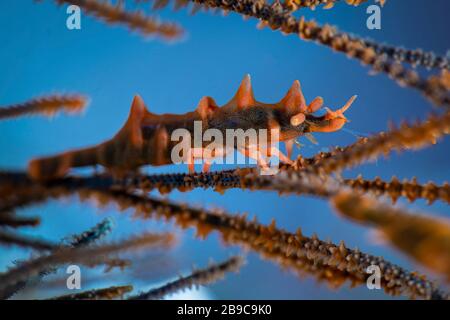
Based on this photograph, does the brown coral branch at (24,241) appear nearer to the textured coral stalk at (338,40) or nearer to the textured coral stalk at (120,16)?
the textured coral stalk at (120,16)

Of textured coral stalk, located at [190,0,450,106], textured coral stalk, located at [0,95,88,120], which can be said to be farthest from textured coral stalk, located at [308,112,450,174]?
textured coral stalk, located at [0,95,88,120]

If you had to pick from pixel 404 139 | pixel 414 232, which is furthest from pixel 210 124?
pixel 414 232

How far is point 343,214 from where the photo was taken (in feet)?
0.93

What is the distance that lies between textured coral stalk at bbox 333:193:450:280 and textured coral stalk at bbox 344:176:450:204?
1.22ft

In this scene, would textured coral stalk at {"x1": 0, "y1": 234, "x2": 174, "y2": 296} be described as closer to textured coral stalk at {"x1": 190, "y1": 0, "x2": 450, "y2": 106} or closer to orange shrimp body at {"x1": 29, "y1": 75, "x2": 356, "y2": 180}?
orange shrimp body at {"x1": 29, "y1": 75, "x2": 356, "y2": 180}

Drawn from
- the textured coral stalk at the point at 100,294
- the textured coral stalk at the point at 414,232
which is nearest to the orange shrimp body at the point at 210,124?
the textured coral stalk at the point at 100,294

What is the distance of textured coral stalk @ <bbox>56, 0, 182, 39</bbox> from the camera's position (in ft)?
2.70

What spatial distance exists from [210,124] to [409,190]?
1.48 feet

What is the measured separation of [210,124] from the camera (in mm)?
900

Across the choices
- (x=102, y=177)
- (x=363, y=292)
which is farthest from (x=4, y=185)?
(x=363, y=292)

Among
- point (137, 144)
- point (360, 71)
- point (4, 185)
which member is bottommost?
point (4, 185)

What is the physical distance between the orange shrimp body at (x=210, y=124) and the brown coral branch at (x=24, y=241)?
11.3 inches

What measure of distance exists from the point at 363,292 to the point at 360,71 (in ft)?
3.29

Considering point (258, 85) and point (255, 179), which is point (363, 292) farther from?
point (255, 179)
